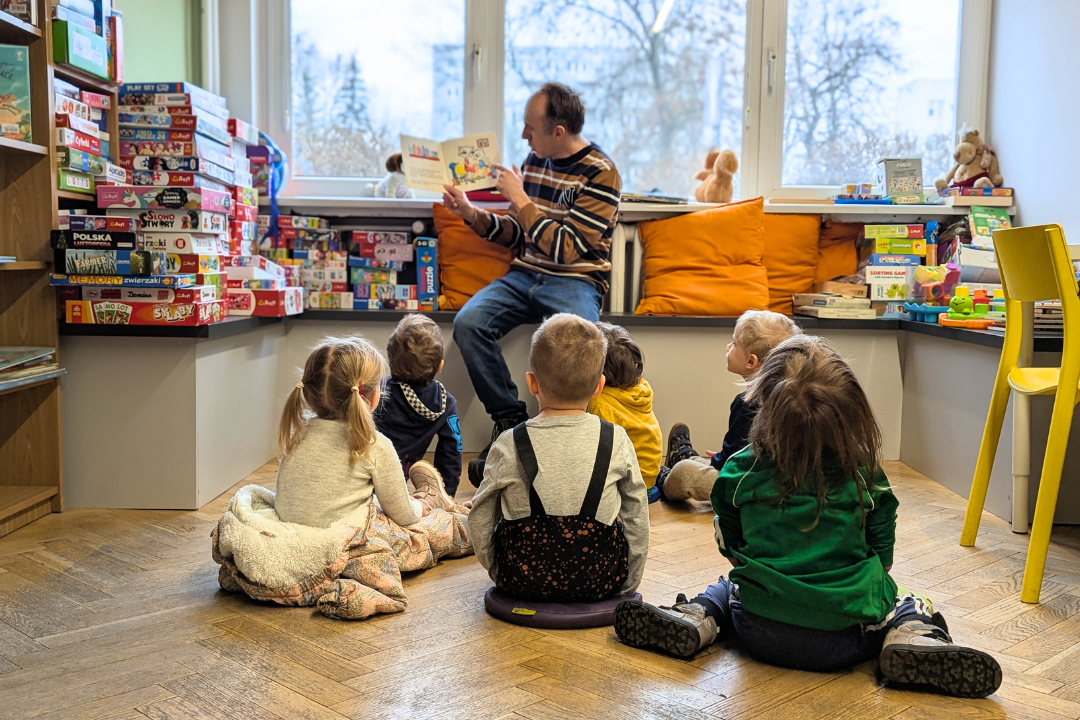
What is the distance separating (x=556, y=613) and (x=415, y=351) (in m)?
0.88

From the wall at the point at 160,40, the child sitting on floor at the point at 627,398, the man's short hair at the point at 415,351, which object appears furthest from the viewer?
the wall at the point at 160,40

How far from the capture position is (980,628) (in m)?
1.89

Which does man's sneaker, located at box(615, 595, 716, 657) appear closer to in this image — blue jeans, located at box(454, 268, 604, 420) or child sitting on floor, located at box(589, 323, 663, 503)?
child sitting on floor, located at box(589, 323, 663, 503)

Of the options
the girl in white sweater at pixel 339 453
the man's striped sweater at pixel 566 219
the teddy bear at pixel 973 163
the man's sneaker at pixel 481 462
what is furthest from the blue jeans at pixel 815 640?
the teddy bear at pixel 973 163

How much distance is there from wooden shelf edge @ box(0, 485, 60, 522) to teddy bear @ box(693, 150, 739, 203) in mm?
2557

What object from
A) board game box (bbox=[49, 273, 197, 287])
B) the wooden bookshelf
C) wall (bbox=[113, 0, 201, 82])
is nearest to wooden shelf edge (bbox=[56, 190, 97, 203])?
the wooden bookshelf

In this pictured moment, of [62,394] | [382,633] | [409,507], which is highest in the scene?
[62,394]

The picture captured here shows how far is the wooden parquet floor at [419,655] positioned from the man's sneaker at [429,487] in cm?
17

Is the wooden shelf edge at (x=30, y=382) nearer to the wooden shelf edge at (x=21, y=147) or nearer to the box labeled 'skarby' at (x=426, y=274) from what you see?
the wooden shelf edge at (x=21, y=147)

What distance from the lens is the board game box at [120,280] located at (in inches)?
102

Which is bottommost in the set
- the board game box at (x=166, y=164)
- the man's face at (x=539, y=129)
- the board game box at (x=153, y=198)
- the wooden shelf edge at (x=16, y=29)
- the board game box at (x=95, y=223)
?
the board game box at (x=95, y=223)

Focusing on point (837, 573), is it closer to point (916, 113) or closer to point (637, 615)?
point (637, 615)

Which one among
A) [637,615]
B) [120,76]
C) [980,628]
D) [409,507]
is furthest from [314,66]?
[980,628]

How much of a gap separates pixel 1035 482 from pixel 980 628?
0.94m
